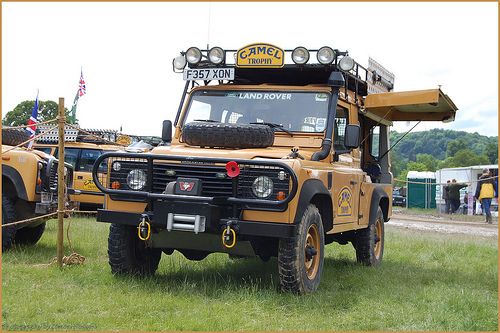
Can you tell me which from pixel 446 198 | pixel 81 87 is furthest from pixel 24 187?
pixel 446 198

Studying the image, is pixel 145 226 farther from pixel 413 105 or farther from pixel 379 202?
pixel 379 202

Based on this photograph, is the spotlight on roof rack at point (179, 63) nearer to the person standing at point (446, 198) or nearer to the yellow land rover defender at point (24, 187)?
the yellow land rover defender at point (24, 187)

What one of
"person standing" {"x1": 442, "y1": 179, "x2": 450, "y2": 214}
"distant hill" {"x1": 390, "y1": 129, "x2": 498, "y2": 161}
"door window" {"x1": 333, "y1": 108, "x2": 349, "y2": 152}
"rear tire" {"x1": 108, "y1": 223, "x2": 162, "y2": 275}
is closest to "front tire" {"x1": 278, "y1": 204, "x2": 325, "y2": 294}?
"door window" {"x1": 333, "y1": 108, "x2": 349, "y2": 152}

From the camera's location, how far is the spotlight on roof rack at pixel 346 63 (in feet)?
26.7

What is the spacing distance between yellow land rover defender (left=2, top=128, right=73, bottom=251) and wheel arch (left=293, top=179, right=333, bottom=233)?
13.2 feet

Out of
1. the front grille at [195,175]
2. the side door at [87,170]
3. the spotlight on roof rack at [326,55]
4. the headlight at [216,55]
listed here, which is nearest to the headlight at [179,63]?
the headlight at [216,55]

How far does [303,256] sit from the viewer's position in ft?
21.7

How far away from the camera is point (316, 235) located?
23.3 ft

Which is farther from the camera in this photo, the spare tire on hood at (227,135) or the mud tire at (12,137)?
the mud tire at (12,137)

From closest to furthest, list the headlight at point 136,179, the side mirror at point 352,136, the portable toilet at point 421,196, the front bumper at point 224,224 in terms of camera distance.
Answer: the front bumper at point 224,224 → the headlight at point 136,179 → the side mirror at point 352,136 → the portable toilet at point 421,196

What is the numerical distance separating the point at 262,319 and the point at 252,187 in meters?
1.29

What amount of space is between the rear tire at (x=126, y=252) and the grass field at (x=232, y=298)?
165mm

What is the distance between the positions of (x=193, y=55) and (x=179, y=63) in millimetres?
224

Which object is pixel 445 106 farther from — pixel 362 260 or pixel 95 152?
pixel 95 152
